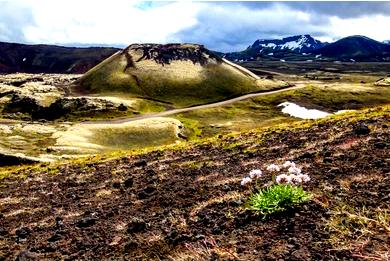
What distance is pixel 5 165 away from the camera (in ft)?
326

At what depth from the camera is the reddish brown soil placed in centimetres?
1389

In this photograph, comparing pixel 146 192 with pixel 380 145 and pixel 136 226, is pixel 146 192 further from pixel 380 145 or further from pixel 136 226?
pixel 380 145

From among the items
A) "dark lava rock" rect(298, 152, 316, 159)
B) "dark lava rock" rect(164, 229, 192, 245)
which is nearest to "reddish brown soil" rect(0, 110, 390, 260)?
"dark lava rock" rect(164, 229, 192, 245)

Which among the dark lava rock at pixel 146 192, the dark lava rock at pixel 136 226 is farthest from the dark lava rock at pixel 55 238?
the dark lava rock at pixel 146 192

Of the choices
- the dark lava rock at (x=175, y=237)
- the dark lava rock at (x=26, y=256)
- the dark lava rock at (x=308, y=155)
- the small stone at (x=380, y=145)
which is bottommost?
the dark lava rock at (x=26, y=256)

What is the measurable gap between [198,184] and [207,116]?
169434 millimetres

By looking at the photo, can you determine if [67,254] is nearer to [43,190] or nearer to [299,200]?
[299,200]

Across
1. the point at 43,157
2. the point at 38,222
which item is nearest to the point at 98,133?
the point at 43,157

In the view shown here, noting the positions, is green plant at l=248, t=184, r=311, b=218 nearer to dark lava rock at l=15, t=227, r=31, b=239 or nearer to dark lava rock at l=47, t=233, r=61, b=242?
dark lava rock at l=47, t=233, r=61, b=242

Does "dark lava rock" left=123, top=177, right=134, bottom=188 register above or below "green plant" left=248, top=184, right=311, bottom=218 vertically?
below

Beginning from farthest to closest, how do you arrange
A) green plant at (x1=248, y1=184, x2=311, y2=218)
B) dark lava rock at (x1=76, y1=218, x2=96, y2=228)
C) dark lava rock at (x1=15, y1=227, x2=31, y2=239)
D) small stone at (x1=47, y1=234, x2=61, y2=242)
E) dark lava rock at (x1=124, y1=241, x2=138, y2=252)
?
dark lava rock at (x1=15, y1=227, x2=31, y2=239) < dark lava rock at (x1=76, y1=218, x2=96, y2=228) < small stone at (x1=47, y1=234, x2=61, y2=242) < dark lava rock at (x1=124, y1=241, x2=138, y2=252) < green plant at (x1=248, y1=184, x2=311, y2=218)

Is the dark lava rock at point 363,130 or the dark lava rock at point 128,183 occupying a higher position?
the dark lava rock at point 363,130

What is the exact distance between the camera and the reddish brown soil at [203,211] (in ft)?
45.6

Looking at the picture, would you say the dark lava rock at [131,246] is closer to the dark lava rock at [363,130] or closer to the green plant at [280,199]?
the green plant at [280,199]
